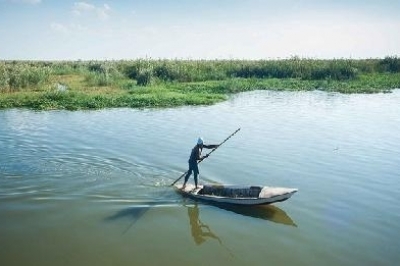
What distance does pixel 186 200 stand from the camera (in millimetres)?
11844

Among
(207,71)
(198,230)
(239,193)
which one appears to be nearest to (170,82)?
(207,71)

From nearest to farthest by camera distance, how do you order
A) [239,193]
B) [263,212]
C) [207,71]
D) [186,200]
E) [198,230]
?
[198,230] < [263,212] < [239,193] < [186,200] < [207,71]

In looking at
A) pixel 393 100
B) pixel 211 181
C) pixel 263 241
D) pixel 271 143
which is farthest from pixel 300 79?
pixel 263 241

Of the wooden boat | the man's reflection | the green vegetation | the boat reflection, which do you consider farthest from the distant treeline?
the boat reflection

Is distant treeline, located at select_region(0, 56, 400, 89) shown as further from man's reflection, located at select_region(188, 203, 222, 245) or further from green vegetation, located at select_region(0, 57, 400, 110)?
man's reflection, located at select_region(188, 203, 222, 245)

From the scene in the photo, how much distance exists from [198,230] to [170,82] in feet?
98.1

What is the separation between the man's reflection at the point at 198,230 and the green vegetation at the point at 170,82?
1730cm

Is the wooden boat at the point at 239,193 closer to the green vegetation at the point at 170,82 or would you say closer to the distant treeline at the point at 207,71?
the green vegetation at the point at 170,82

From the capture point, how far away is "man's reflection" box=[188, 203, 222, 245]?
9.77 m

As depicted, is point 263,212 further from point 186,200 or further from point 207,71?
point 207,71

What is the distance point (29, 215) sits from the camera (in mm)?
10594

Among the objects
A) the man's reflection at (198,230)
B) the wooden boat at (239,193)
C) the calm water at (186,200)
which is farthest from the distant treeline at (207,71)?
the man's reflection at (198,230)

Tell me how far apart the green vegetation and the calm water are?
16.2ft

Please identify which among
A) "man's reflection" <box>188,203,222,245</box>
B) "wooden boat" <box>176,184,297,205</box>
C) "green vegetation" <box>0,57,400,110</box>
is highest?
"green vegetation" <box>0,57,400,110</box>
